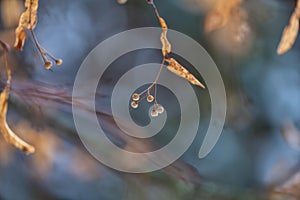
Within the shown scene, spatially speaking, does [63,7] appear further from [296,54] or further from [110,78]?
[296,54]

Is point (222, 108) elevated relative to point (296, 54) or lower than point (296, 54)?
lower

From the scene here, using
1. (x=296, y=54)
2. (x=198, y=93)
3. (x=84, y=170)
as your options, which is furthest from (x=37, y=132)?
(x=296, y=54)

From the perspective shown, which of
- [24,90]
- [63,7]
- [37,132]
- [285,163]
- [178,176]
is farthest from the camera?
[285,163]

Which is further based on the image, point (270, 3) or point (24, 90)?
point (270, 3)

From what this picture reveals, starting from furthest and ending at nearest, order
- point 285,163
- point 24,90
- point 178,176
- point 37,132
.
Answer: point 285,163 < point 37,132 < point 178,176 < point 24,90

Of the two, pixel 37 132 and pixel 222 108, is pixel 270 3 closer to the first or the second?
pixel 222 108

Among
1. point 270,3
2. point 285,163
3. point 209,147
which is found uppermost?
point 270,3

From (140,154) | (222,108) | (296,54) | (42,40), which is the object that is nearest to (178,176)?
(140,154)
